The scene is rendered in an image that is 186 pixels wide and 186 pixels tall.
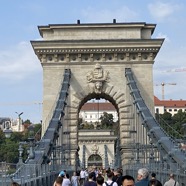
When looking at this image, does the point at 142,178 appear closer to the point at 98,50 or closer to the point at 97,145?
the point at 98,50

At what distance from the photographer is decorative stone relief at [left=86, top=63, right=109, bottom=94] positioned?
3638cm

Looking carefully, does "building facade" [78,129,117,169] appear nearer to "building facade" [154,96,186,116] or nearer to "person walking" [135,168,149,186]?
"person walking" [135,168,149,186]

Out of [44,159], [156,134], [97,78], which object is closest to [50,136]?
[44,159]

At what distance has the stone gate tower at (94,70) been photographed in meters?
36.4

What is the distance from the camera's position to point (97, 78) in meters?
36.5

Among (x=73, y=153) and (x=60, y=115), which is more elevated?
(x=60, y=115)

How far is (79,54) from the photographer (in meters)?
36.7

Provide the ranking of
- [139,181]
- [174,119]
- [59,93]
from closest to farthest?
[139,181], [59,93], [174,119]

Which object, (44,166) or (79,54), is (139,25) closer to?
(79,54)

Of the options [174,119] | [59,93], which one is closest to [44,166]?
[59,93]

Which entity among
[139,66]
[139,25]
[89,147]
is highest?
[139,25]

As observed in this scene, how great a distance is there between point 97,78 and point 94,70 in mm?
534

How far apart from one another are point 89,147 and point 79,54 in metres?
54.7

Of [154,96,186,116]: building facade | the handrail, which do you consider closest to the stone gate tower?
the handrail
